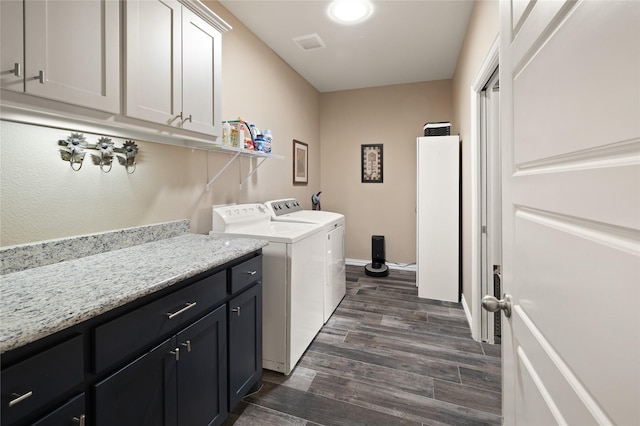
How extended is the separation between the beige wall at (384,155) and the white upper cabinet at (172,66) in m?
2.86

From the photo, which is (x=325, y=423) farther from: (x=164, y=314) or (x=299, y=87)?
(x=299, y=87)

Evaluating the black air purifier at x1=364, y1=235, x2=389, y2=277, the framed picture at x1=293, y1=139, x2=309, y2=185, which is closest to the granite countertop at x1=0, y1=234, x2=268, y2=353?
the framed picture at x1=293, y1=139, x2=309, y2=185

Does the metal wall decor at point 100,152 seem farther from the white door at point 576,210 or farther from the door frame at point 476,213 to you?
the door frame at point 476,213

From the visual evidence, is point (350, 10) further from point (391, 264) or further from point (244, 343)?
point (391, 264)

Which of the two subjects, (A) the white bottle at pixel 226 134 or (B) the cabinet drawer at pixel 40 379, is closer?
(B) the cabinet drawer at pixel 40 379

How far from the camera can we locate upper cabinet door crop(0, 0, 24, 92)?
0.89 metres

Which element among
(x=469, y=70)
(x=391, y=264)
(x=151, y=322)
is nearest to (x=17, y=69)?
(x=151, y=322)

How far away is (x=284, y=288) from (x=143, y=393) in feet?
3.28

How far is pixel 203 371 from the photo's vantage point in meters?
1.30

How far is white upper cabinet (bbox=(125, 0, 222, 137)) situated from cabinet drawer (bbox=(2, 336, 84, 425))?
37.3 inches

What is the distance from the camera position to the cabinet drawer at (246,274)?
1.51 m

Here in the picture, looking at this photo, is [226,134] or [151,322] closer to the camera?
[151,322]

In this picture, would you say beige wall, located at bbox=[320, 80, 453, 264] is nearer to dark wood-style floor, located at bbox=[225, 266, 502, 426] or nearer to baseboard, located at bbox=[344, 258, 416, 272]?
baseboard, located at bbox=[344, 258, 416, 272]

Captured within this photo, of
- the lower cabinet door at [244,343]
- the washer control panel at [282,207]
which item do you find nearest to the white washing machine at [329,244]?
the washer control panel at [282,207]
